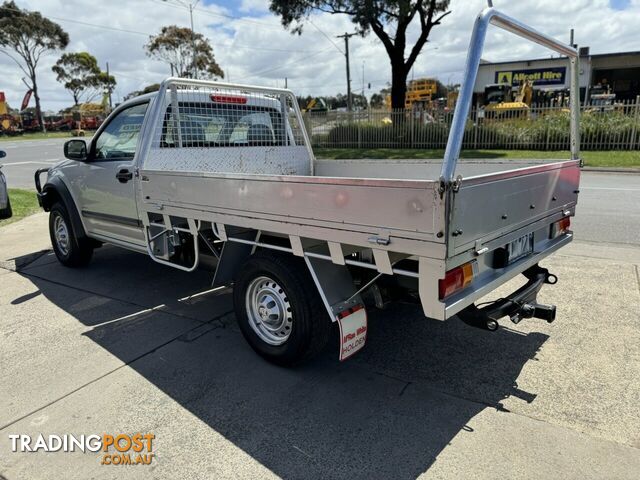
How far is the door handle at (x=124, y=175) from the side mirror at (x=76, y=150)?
99cm

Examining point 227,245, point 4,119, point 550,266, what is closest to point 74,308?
point 227,245

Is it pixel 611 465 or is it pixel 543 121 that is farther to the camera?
pixel 543 121

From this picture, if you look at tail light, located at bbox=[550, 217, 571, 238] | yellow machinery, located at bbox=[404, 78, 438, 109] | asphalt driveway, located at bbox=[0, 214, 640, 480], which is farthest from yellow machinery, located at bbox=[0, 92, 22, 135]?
tail light, located at bbox=[550, 217, 571, 238]

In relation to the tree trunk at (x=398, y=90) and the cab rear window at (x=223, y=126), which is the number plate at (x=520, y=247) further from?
the tree trunk at (x=398, y=90)

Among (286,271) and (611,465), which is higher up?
(286,271)

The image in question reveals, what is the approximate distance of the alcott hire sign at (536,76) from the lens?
37.1m

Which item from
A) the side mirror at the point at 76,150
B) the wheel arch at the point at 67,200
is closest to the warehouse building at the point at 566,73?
the wheel arch at the point at 67,200

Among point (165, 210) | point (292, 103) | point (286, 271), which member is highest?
point (292, 103)

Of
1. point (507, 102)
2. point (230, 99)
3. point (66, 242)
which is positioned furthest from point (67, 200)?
point (507, 102)

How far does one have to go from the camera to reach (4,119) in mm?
49438

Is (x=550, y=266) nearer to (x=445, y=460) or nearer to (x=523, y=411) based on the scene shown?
(x=523, y=411)

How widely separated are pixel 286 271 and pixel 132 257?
4215mm

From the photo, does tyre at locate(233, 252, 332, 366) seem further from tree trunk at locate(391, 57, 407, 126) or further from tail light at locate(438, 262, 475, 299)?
tree trunk at locate(391, 57, 407, 126)

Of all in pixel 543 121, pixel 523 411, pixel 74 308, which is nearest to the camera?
pixel 523 411
